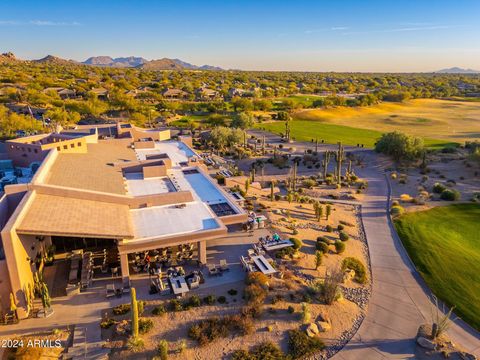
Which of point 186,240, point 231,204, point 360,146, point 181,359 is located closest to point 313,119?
point 360,146

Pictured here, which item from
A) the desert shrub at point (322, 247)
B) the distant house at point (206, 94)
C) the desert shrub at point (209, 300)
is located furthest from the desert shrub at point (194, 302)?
the distant house at point (206, 94)

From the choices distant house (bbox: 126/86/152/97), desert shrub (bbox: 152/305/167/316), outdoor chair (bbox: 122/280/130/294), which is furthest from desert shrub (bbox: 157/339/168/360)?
distant house (bbox: 126/86/152/97)

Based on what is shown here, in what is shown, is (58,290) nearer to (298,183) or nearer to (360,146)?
(298,183)

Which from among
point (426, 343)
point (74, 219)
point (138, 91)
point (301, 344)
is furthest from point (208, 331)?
point (138, 91)

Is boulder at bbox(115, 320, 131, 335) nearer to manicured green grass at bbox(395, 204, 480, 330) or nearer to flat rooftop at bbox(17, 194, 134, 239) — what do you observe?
flat rooftop at bbox(17, 194, 134, 239)

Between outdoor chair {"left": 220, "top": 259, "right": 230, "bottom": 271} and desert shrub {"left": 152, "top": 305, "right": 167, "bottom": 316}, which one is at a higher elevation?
outdoor chair {"left": 220, "top": 259, "right": 230, "bottom": 271}
